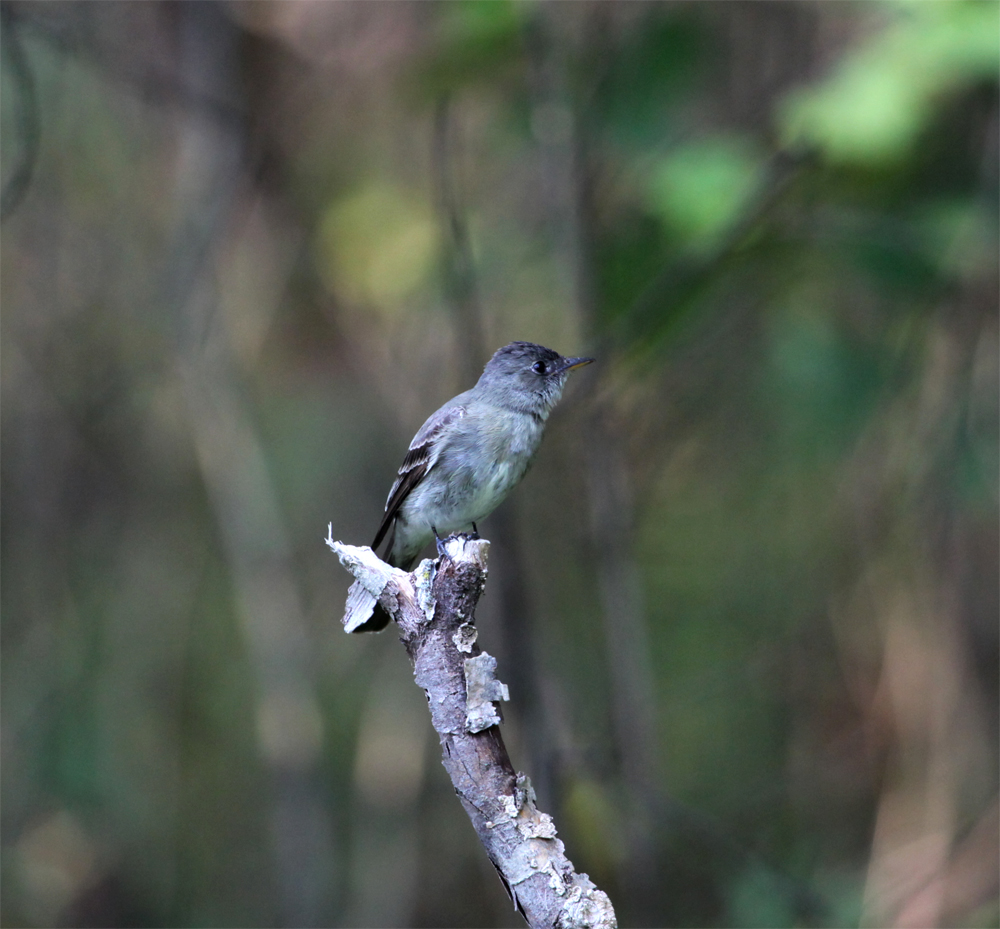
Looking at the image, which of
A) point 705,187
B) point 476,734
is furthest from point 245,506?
point 476,734

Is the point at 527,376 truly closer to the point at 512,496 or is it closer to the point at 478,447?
the point at 478,447

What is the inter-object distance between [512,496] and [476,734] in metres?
2.95

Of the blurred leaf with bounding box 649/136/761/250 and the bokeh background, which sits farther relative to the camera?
the bokeh background

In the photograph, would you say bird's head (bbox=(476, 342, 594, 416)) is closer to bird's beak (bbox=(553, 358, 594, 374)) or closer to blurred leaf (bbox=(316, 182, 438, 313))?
bird's beak (bbox=(553, 358, 594, 374))

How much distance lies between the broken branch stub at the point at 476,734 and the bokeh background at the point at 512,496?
7.70 feet

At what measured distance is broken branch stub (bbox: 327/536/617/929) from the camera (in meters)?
1.76

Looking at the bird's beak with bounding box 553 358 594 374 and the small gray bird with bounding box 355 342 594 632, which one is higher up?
the bird's beak with bounding box 553 358 594 374

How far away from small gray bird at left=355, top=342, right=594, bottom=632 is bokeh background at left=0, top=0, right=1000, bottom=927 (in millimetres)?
579

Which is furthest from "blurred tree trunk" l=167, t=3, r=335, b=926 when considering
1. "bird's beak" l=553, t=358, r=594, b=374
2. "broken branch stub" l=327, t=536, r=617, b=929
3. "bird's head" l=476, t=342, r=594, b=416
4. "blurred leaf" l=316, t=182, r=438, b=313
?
"broken branch stub" l=327, t=536, r=617, b=929

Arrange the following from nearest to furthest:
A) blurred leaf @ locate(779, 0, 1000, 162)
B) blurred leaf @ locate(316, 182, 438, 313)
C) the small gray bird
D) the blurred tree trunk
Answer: blurred leaf @ locate(779, 0, 1000, 162) < the small gray bird < blurred leaf @ locate(316, 182, 438, 313) < the blurred tree trunk

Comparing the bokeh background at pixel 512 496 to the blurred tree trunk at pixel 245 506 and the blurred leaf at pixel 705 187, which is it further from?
the blurred leaf at pixel 705 187

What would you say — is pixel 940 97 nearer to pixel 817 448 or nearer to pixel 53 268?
pixel 817 448

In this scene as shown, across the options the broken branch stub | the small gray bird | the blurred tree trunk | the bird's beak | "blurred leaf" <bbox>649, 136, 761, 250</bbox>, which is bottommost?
the broken branch stub

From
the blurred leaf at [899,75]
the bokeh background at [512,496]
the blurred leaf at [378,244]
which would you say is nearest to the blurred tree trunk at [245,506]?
the bokeh background at [512,496]
